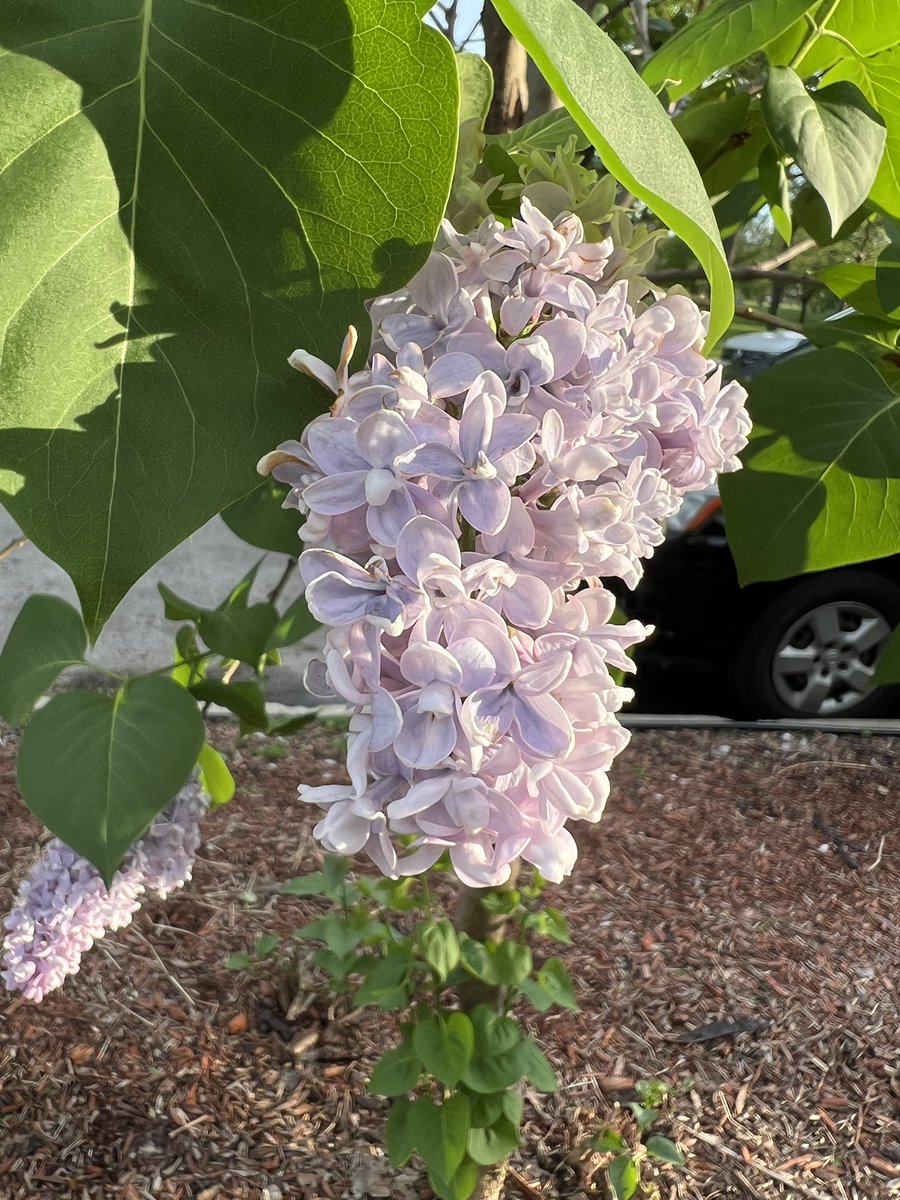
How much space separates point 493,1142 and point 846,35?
120cm

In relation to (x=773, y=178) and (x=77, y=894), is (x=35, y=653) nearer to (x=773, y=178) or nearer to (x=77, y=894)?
(x=77, y=894)

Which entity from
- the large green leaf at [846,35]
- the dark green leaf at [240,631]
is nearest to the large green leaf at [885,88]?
the large green leaf at [846,35]

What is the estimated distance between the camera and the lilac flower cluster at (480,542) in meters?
0.35

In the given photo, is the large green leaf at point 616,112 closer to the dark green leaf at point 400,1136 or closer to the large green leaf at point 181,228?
the large green leaf at point 181,228

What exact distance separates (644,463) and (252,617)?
546 mm

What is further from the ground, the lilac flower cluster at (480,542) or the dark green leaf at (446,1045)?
the lilac flower cluster at (480,542)

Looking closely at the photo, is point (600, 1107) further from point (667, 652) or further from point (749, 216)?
point (667, 652)

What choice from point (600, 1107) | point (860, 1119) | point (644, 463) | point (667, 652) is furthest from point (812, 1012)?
point (644, 463)

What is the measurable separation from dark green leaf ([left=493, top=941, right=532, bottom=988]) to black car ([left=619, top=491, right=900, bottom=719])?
6.03 feet

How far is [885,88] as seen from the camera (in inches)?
26.3

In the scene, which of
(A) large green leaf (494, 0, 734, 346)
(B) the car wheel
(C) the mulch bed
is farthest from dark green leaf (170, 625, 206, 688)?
(B) the car wheel

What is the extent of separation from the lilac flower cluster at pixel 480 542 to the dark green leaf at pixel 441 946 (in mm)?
814

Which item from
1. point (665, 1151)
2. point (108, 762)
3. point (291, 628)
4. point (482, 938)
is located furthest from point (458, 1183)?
point (108, 762)

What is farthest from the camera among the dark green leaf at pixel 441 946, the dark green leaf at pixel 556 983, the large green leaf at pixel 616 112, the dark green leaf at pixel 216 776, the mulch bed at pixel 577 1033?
the mulch bed at pixel 577 1033
